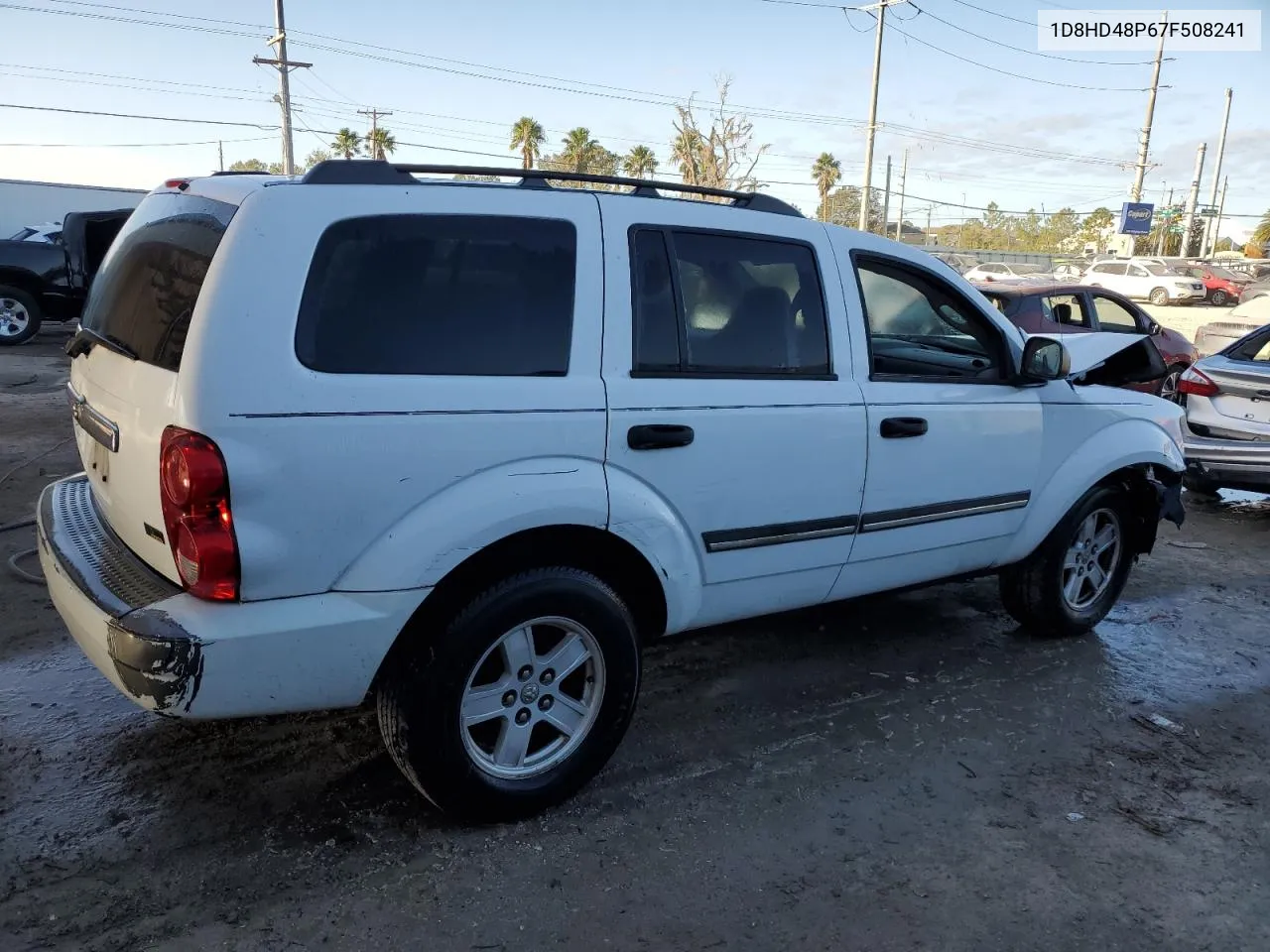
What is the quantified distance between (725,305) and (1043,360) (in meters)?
1.53

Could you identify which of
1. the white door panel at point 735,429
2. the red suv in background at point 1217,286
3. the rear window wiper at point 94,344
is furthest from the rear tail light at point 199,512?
the red suv in background at point 1217,286

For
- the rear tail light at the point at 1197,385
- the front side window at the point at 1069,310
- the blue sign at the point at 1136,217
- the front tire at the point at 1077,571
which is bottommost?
the front tire at the point at 1077,571

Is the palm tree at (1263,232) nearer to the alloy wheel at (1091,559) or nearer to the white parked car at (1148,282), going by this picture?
the white parked car at (1148,282)

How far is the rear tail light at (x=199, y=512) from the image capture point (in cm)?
234

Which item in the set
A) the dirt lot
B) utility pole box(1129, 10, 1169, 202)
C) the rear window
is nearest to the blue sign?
utility pole box(1129, 10, 1169, 202)

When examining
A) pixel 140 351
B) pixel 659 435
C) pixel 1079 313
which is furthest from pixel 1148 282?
pixel 140 351

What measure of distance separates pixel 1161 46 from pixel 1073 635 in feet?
151

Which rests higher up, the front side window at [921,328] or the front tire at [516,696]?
the front side window at [921,328]

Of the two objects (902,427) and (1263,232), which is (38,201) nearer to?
(902,427)

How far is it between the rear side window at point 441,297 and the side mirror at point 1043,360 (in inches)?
80.9

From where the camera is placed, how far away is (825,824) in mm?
3041

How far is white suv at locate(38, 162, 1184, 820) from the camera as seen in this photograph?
2.42 meters

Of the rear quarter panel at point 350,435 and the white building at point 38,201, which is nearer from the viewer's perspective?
the rear quarter panel at point 350,435

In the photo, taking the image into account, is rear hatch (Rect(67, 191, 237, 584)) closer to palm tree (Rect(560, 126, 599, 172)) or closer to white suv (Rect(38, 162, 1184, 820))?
white suv (Rect(38, 162, 1184, 820))
